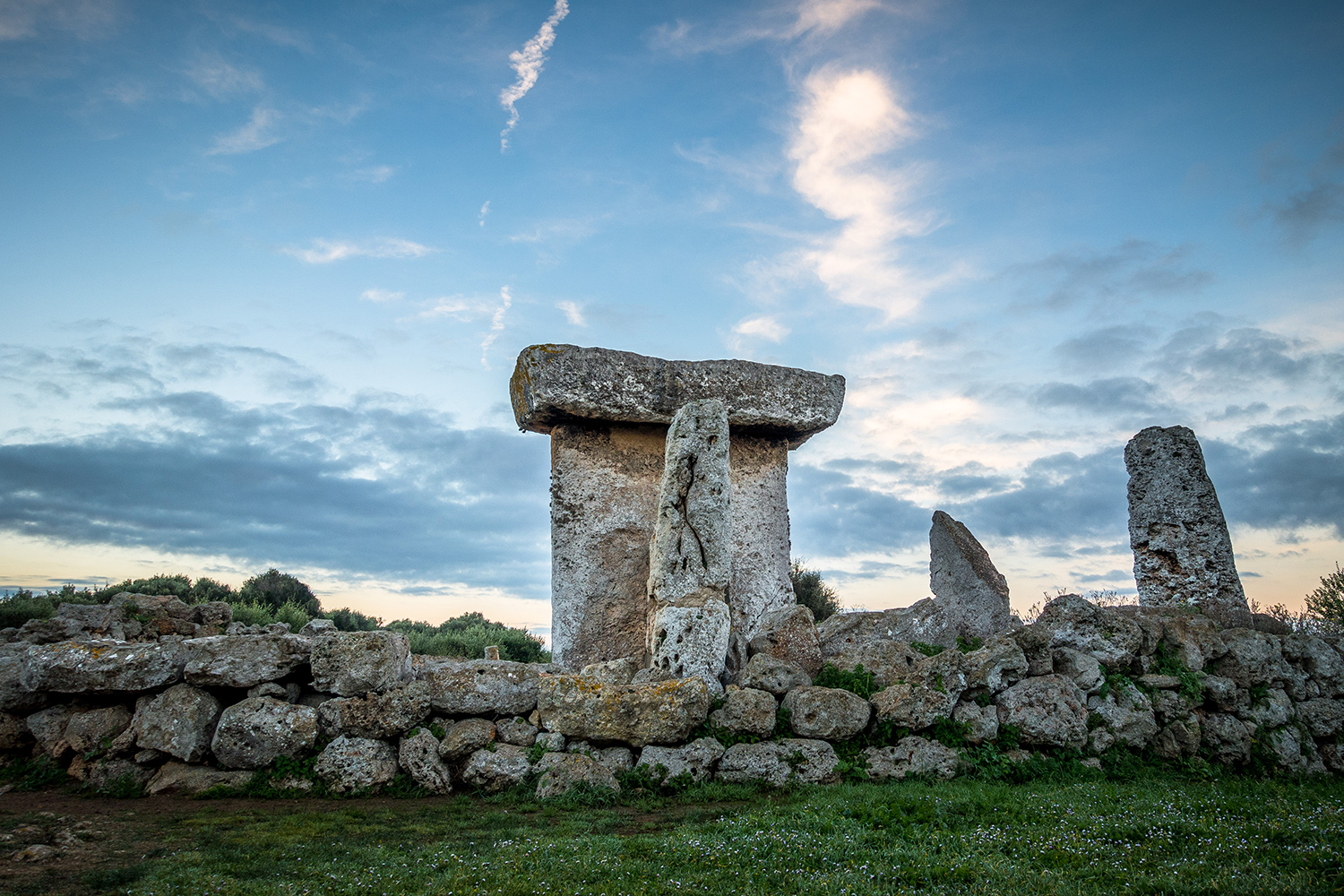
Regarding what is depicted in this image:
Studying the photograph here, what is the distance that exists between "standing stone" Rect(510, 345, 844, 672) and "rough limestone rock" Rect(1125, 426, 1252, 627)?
5.04 meters

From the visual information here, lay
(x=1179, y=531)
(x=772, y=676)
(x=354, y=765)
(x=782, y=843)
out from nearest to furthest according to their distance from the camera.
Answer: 1. (x=782, y=843)
2. (x=354, y=765)
3. (x=772, y=676)
4. (x=1179, y=531)

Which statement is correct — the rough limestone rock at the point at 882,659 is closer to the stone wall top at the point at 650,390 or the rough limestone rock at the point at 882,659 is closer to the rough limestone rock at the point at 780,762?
the rough limestone rock at the point at 780,762

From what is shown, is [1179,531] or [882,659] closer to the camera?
[882,659]

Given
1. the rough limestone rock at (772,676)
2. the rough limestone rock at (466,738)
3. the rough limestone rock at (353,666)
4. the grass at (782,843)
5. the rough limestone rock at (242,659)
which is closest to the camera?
the grass at (782,843)

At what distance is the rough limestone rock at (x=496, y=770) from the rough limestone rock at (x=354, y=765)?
0.87 meters

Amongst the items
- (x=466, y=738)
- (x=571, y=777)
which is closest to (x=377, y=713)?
(x=466, y=738)

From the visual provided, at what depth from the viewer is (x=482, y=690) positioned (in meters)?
8.88

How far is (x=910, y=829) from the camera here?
643 centimetres

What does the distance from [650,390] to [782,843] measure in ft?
23.6

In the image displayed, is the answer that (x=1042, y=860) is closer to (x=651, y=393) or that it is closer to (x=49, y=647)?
(x=651, y=393)

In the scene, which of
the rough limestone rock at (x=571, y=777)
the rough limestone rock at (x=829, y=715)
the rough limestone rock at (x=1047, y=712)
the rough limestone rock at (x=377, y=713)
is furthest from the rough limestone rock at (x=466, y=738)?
the rough limestone rock at (x=1047, y=712)

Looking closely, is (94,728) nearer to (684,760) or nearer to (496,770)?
(496,770)

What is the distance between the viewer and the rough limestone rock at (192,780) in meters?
8.18

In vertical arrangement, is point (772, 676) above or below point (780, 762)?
A: above
